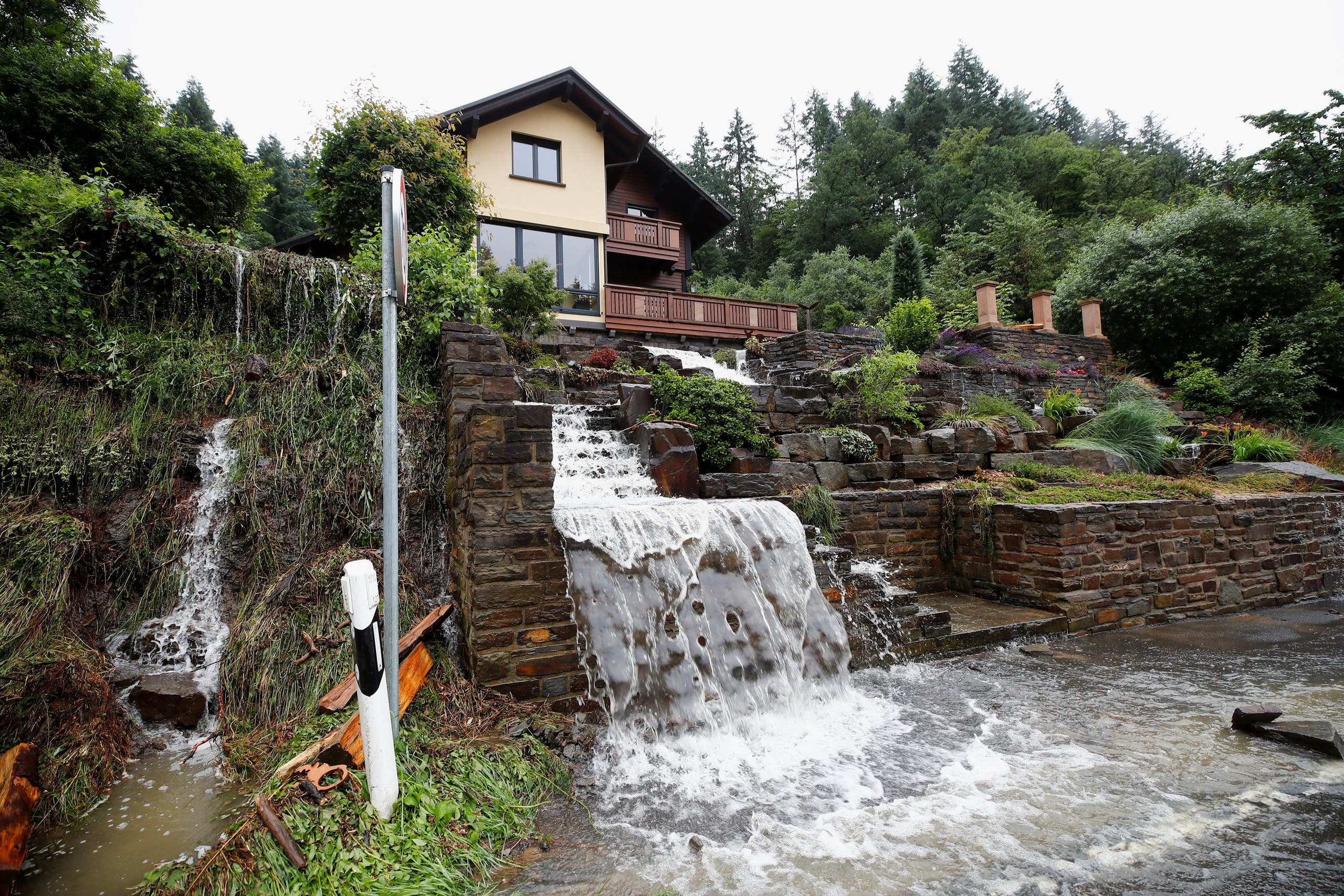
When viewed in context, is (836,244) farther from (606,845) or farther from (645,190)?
(606,845)

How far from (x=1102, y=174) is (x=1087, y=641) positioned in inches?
1264

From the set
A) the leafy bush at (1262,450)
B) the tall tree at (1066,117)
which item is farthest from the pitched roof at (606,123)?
the tall tree at (1066,117)

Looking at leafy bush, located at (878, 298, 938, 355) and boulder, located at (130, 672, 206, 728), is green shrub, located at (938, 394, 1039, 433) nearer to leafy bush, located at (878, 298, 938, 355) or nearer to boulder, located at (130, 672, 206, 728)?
leafy bush, located at (878, 298, 938, 355)

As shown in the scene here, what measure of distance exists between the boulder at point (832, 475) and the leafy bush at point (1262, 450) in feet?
25.1

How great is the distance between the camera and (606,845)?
2527mm

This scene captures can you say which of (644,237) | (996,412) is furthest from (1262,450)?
(644,237)

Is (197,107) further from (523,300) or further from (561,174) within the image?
(523,300)

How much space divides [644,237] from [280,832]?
17443mm

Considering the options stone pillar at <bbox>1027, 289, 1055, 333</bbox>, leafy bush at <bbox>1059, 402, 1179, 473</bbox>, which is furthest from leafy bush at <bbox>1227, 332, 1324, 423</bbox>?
leafy bush at <bbox>1059, 402, 1179, 473</bbox>

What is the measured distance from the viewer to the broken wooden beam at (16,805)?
2156mm

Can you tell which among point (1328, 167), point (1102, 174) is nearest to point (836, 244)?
point (1102, 174)

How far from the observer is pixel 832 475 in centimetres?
700

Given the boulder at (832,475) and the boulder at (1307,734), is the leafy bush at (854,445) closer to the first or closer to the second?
the boulder at (832,475)

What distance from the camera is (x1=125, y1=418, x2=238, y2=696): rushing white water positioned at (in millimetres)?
3576
